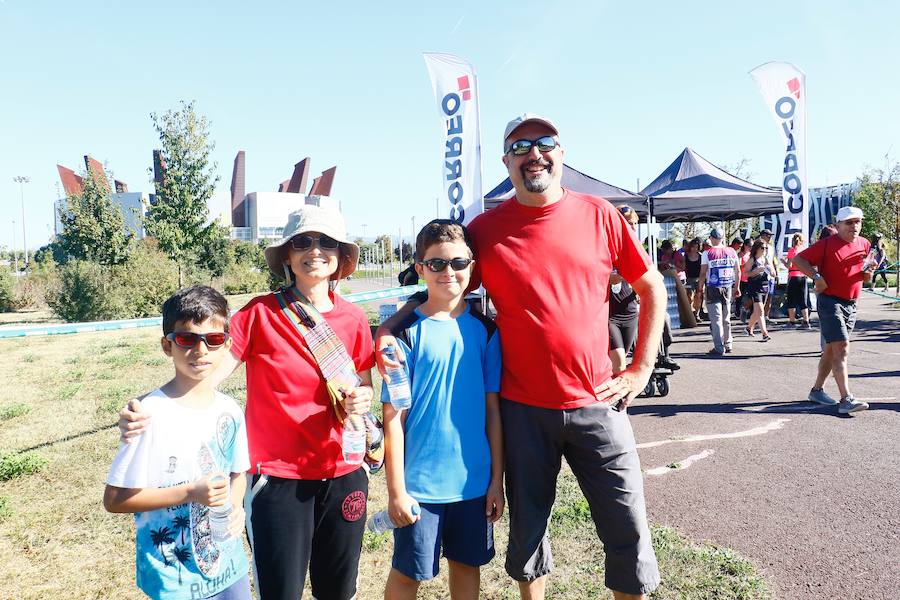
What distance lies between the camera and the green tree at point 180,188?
19.5m

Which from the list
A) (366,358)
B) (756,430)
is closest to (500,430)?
(366,358)

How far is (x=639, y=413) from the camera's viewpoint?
600cm

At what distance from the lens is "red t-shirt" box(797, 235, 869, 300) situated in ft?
18.7

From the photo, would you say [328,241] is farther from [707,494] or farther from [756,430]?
[756,430]

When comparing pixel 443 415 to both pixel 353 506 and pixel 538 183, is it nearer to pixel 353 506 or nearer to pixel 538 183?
pixel 353 506

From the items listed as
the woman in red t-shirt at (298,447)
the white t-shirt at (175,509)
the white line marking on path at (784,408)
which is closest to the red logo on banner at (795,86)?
the white line marking on path at (784,408)

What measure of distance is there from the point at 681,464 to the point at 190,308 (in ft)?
13.1

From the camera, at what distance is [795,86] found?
11.5 metres

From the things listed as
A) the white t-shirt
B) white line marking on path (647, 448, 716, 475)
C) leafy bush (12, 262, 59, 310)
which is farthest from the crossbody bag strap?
leafy bush (12, 262, 59, 310)

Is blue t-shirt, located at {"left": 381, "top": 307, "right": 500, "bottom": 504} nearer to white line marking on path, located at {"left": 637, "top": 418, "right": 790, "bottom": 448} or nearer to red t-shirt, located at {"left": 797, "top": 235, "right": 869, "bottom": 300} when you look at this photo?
white line marking on path, located at {"left": 637, "top": 418, "right": 790, "bottom": 448}

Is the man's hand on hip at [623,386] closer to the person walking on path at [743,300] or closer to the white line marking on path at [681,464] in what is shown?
the white line marking on path at [681,464]

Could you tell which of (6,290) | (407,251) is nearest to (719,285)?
(6,290)

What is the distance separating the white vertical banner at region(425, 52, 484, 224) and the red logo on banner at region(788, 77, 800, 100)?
729cm

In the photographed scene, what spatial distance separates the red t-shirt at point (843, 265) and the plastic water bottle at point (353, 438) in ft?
18.6
